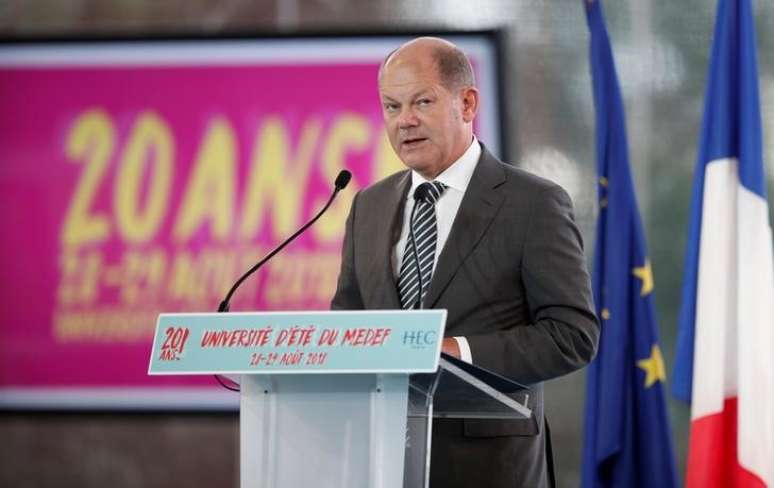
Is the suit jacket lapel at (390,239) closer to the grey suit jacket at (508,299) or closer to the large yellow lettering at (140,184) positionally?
the grey suit jacket at (508,299)

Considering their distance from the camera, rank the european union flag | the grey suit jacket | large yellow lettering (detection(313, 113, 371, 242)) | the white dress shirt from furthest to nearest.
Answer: large yellow lettering (detection(313, 113, 371, 242)) < the european union flag < the white dress shirt < the grey suit jacket

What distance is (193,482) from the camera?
163 inches

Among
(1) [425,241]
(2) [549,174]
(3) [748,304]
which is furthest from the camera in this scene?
(2) [549,174]

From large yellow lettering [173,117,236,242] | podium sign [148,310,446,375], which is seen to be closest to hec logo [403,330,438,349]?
podium sign [148,310,446,375]

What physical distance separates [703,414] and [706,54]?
1.46 metres

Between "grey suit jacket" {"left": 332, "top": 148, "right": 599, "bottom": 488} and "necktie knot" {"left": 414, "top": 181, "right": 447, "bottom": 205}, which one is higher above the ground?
"necktie knot" {"left": 414, "top": 181, "right": 447, "bottom": 205}

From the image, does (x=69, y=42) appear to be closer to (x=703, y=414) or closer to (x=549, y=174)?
(x=549, y=174)

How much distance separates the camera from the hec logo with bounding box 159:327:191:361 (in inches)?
68.9

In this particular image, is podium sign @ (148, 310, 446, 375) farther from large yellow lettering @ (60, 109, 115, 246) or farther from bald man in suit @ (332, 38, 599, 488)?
large yellow lettering @ (60, 109, 115, 246)

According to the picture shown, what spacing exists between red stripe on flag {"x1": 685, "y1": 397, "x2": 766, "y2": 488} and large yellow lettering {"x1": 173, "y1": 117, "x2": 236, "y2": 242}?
6.22 ft

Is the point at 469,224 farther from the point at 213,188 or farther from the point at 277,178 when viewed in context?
the point at 213,188

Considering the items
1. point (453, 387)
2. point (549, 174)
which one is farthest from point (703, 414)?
point (453, 387)

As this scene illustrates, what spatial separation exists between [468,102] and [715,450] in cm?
164

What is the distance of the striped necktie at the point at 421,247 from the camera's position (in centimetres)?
228
